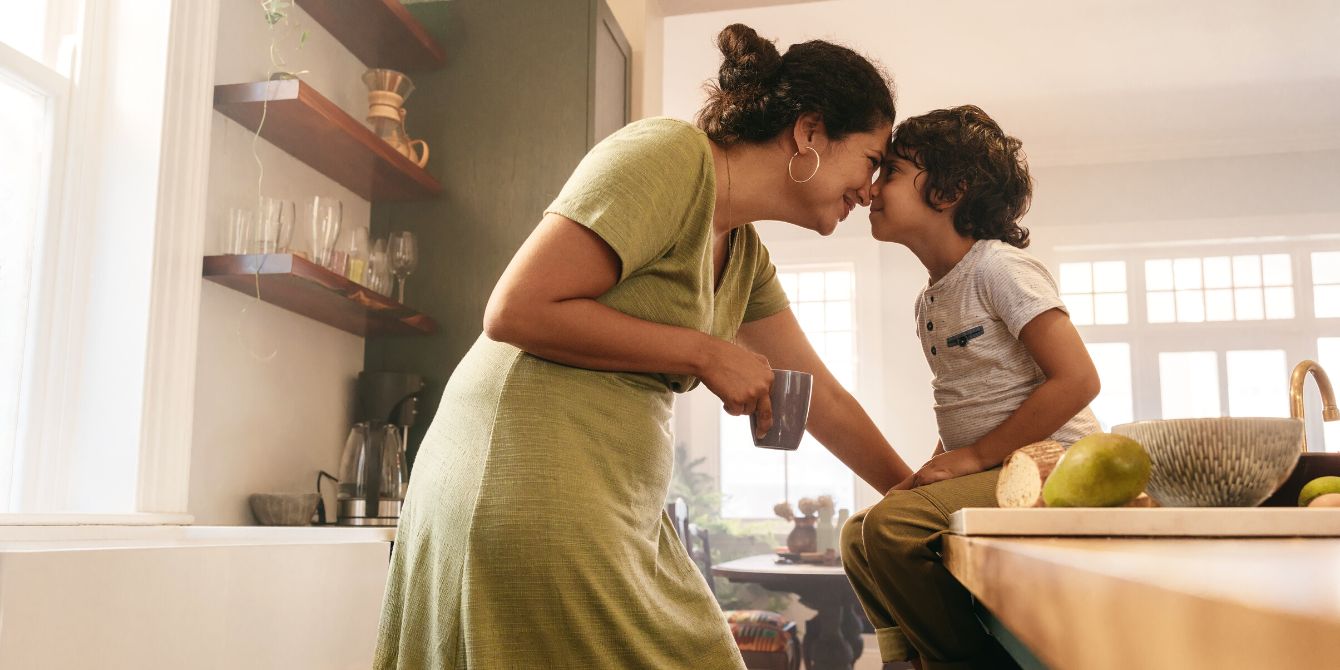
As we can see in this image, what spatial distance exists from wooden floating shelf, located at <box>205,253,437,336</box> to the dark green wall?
4.2 inches

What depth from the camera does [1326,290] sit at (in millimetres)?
5676

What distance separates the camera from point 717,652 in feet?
3.81

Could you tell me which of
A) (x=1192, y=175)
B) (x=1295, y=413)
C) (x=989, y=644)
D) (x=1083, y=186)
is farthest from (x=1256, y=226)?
(x=989, y=644)

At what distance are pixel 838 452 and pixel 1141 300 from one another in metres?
4.84

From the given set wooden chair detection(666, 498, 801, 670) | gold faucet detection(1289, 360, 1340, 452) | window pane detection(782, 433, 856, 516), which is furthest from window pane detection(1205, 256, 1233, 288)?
gold faucet detection(1289, 360, 1340, 452)

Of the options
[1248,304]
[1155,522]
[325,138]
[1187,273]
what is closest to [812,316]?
[1187,273]

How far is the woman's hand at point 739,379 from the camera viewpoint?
1167 millimetres

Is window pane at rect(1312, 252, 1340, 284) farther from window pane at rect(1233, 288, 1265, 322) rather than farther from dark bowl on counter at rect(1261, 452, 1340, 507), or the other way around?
dark bowl on counter at rect(1261, 452, 1340, 507)

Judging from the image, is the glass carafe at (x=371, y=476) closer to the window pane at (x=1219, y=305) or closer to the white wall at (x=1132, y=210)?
the white wall at (x=1132, y=210)

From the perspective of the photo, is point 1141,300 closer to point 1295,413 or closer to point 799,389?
point 1295,413

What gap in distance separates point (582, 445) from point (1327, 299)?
19.3ft

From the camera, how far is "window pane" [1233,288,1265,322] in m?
5.75

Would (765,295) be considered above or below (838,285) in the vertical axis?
below

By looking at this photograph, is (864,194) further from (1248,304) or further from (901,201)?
(1248,304)
